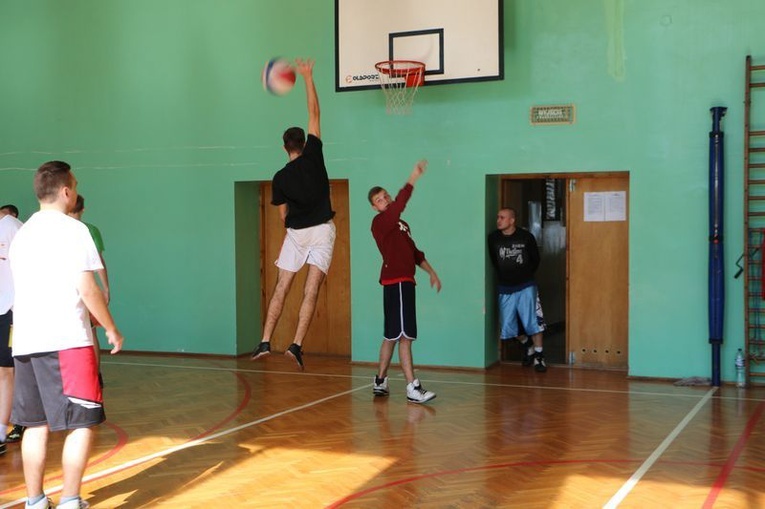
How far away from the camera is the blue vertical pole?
9031 mm

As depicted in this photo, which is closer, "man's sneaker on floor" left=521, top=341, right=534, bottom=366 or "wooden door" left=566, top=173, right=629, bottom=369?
"wooden door" left=566, top=173, right=629, bottom=369

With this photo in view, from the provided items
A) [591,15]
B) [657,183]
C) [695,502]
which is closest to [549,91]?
[591,15]

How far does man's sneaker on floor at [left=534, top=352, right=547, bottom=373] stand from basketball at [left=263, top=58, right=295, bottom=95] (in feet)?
15.8

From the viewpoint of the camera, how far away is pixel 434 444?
667cm

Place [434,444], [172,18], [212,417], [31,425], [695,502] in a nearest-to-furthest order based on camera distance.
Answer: [31,425] → [695,502] → [434,444] → [212,417] → [172,18]

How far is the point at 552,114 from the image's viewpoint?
9859 mm

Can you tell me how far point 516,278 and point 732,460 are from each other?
14.4 ft

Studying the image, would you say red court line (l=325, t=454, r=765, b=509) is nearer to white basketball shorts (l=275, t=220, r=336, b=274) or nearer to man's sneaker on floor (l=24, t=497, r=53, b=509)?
man's sneaker on floor (l=24, t=497, r=53, b=509)

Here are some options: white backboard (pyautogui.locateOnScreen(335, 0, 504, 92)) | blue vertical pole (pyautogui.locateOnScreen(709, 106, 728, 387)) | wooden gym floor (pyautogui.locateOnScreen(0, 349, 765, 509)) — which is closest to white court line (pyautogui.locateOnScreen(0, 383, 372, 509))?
wooden gym floor (pyautogui.locateOnScreen(0, 349, 765, 509))

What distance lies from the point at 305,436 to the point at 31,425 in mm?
2611

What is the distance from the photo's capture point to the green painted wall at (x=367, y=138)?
936 cm

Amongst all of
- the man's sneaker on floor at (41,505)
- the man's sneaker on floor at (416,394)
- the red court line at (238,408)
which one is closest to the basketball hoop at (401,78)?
the man's sneaker on floor at (416,394)

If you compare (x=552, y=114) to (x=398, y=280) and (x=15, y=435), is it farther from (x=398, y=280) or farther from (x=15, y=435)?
(x=15, y=435)

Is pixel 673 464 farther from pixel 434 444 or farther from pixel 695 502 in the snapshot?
pixel 434 444
